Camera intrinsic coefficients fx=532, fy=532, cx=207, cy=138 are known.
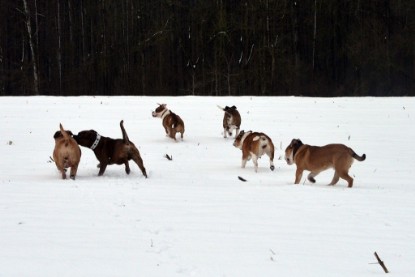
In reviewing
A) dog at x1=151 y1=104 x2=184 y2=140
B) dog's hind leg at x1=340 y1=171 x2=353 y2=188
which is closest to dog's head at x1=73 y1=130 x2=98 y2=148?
dog's hind leg at x1=340 y1=171 x2=353 y2=188

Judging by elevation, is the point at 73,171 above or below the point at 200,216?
above

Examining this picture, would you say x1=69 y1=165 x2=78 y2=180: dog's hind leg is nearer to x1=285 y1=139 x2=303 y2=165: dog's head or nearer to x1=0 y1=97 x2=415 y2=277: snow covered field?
x1=0 y1=97 x2=415 y2=277: snow covered field

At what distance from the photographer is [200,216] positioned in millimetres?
7051

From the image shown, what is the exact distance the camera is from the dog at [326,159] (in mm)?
9406

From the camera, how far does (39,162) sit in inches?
480

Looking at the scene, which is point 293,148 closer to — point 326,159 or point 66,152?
point 326,159

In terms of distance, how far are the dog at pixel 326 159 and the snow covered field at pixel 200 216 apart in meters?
0.29

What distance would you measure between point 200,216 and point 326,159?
3.41 meters

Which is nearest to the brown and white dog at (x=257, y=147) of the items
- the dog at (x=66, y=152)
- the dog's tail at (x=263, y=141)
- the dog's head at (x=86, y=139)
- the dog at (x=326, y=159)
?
the dog's tail at (x=263, y=141)

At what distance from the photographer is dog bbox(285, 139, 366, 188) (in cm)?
941
